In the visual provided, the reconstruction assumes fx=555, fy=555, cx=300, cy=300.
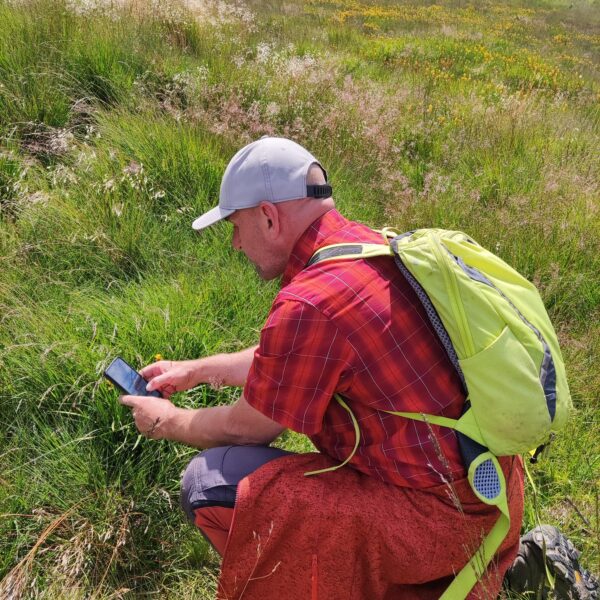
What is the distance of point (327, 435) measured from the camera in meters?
1.74

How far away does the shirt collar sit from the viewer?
5.62 ft

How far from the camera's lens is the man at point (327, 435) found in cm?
153

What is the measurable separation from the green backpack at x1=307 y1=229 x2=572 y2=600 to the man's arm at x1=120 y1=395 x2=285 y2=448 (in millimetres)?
346

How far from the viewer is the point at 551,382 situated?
5.12 ft

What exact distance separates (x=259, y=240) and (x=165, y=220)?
5.57 feet

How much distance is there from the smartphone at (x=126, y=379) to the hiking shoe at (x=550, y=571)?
1443mm

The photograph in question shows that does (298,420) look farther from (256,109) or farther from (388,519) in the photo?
(256,109)

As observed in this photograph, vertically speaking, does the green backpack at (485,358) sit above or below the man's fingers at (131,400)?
above

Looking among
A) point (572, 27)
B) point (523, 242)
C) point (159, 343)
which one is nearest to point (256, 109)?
point (523, 242)

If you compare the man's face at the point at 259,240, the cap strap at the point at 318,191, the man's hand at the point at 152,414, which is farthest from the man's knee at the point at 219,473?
the cap strap at the point at 318,191

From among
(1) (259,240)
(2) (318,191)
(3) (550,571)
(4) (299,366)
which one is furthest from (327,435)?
(3) (550,571)

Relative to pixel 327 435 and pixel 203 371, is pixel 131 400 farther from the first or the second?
pixel 327 435

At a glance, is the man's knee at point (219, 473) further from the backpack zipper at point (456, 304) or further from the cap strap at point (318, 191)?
the cap strap at point (318, 191)

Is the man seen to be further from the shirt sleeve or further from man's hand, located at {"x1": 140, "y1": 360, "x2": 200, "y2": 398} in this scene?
man's hand, located at {"x1": 140, "y1": 360, "x2": 200, "y2": 398}
